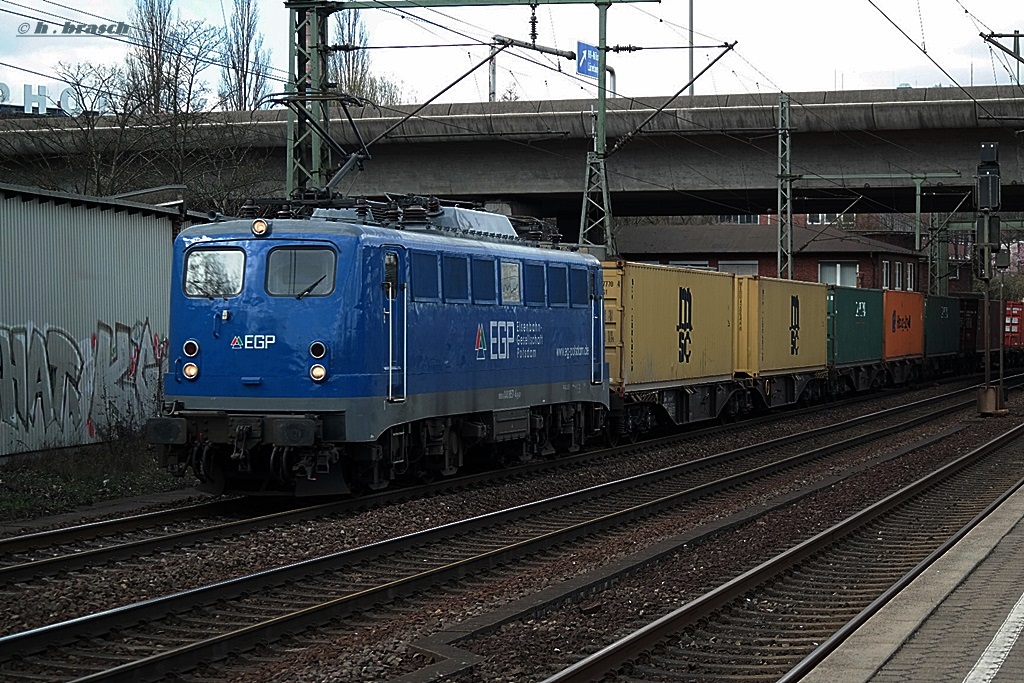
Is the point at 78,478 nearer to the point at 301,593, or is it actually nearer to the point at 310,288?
the point at 310,288

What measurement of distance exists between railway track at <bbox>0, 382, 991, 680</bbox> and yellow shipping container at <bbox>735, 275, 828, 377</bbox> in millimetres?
11426

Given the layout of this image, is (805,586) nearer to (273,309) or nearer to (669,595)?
(669,595)

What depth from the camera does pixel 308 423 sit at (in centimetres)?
1380

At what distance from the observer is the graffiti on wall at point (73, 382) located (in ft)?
57.5

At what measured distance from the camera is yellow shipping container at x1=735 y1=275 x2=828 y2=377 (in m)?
28.2

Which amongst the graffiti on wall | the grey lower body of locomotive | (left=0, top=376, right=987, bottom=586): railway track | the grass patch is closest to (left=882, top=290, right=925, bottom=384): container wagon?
the graffiti on wall

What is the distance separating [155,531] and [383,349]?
3149mm

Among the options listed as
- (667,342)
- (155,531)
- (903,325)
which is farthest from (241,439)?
(903,325)

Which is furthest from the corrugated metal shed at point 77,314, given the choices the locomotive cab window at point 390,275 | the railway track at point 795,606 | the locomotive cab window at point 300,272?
the railway track at point 795,606

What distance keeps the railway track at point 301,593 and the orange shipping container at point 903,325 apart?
80.0 feet

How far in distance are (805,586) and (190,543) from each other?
5.48 metres

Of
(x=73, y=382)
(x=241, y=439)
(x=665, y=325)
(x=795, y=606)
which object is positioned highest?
(x=665, y=325)

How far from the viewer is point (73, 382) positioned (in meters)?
18.7

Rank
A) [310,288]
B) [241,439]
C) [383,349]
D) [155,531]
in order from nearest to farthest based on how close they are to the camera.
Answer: [155,531], [241,439], [310,288], [383,349]
